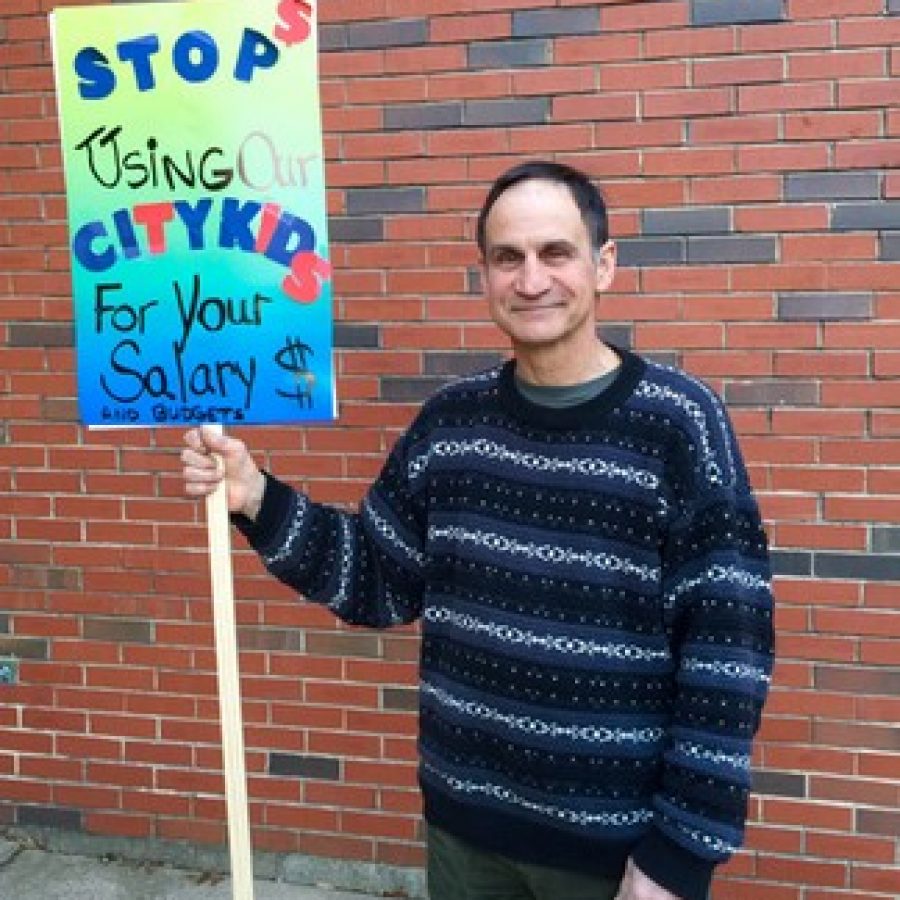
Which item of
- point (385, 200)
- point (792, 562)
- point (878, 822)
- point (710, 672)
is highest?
point (385, 200)

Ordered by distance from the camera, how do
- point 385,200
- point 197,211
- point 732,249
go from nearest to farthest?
point 197,211 < point 732,249 < point 385,200

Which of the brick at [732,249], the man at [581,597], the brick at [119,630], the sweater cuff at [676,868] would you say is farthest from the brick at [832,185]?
the brick at [119,630]

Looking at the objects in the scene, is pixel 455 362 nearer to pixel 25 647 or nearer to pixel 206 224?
pixel 206 224

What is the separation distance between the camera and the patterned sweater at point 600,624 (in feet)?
5.87

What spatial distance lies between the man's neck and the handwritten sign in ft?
1.40

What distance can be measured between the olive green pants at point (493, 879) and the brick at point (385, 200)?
1.68m

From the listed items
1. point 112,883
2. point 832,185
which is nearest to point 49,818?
point 112,883

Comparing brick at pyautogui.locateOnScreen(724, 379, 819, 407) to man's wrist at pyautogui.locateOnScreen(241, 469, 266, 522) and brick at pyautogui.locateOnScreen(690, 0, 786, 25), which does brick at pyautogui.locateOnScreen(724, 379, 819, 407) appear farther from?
man's wrist at pyautogui.locateOnScreen(241, 469, 266, 522)

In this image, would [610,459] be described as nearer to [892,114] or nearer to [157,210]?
[157,210]

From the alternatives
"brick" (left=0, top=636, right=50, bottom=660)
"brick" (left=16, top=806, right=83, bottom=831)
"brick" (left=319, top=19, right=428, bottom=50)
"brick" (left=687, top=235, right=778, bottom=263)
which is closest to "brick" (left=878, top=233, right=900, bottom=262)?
"brick" (left=687, top=235, right=778, bottom=263)

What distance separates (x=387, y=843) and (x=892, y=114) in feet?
7.72

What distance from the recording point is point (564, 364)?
1.90 meters

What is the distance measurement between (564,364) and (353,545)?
55 centimetres

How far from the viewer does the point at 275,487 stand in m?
2.16
